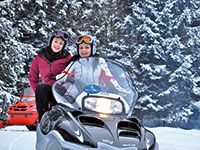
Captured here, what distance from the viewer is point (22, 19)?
10.9 m

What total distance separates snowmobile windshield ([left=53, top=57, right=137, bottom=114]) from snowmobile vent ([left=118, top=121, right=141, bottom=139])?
25cm

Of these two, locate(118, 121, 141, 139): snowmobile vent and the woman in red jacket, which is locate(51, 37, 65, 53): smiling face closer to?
the woman in red jacket

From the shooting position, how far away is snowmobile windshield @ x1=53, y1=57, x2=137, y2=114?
2.33 metres

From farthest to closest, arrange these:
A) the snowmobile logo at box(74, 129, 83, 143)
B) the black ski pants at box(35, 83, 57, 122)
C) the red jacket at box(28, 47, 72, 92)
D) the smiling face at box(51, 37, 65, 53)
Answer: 1. the red jacket at box(28, 47, 72, 92)
2. the smiling face at box(51, 37, 65, 53)
3. the black ski pants at box(35, 83, 57, 122)
4. the snowmobile logo at box(74, 129, 83, 143)

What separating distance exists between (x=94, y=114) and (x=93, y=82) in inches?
13.8

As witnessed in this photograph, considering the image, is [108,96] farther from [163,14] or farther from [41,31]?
[163,14]

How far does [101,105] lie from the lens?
2.19 metres

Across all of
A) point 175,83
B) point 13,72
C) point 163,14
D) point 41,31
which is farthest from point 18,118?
point 163,14

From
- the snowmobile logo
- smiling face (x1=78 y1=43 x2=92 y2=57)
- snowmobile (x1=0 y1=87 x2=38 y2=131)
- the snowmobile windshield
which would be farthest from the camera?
snowmobile (x1=0 y1=87 x2=38 y2=131)

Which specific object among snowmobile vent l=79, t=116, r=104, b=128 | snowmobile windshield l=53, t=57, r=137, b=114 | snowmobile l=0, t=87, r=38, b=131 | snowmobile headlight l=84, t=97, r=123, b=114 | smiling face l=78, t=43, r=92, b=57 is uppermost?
smiling face l=78, t=43, r=92, b=57

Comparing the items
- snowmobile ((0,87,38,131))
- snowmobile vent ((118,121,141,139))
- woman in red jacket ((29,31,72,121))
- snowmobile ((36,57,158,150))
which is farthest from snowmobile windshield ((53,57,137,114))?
snowmobile ((0,87,38,131))

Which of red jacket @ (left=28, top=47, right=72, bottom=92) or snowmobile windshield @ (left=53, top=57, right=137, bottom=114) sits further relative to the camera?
red jacket @ (left=28, top=47, right=72, bottom=92)

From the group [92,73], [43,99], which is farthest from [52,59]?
[92,73]

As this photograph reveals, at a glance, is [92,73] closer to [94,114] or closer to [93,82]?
[93,82]
